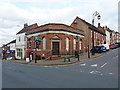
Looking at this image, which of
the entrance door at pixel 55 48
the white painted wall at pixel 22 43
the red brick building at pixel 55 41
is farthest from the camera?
the white painted wall at pixel 22 43

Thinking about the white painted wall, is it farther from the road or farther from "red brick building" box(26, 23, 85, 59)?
the road

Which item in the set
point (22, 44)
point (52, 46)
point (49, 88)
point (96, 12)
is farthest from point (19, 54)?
point (49, 88)

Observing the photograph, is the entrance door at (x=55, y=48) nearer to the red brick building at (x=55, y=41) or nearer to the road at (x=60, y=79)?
the red brick building at (x=55, y=41)

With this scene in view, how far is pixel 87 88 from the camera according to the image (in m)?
7.67

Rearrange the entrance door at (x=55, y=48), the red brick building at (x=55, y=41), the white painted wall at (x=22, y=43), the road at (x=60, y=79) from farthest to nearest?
the white painted wall at (x=22, y=43)
the entrance door at (x=55, y=48)
the red brick building at (x=55, y=41)
the road at (x=60, y=79)

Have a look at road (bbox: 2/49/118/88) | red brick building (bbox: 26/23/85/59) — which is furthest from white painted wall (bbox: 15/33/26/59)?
road (bbox: 2/49/118/88)

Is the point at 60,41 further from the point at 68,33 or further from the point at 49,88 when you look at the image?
the point at 49,88

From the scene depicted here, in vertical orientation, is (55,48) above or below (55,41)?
below

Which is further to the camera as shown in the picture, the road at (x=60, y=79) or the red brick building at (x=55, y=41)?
the red brick building at (x=55, y=41)

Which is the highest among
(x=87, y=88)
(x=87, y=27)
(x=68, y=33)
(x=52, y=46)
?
(x=87, y=27)

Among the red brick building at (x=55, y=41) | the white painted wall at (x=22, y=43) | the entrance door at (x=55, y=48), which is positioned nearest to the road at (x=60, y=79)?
the red brick building at (x=55, y=41)

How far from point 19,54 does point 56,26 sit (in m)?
18.3

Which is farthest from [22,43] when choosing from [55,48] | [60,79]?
[60,79]

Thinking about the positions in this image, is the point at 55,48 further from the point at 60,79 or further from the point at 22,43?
the point at 60,79
